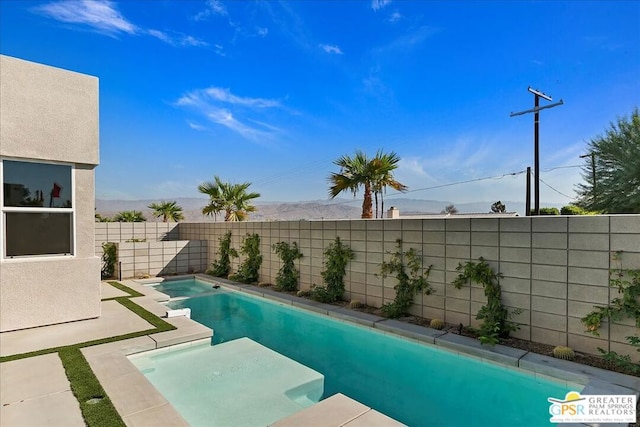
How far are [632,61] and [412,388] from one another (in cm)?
1007

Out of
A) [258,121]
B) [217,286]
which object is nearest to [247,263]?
[217,286]

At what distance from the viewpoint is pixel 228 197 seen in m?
13.4

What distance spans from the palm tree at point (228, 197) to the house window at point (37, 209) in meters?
8.34

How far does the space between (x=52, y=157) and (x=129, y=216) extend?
14710 millimetres

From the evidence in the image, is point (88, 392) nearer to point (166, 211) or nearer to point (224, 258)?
point (224, 258)

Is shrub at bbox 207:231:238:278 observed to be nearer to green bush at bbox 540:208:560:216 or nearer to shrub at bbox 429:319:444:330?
shrub at bbox 429:319:444:330

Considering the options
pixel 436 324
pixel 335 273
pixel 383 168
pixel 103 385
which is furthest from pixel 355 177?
pixel 103 385

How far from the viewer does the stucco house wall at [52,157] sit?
→ 4504mm

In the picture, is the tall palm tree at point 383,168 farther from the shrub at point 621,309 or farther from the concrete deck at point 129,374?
the shrub at point 621,309

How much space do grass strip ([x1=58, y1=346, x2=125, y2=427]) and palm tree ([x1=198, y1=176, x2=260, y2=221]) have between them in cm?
977

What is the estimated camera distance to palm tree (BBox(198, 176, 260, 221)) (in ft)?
43.9

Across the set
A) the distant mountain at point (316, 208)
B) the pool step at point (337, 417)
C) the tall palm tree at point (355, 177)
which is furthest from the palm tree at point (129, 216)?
the pool step at point (337, 417)

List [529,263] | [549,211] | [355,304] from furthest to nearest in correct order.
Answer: [549,211]
[355,304]
[529,263]

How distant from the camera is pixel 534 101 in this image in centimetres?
1147
